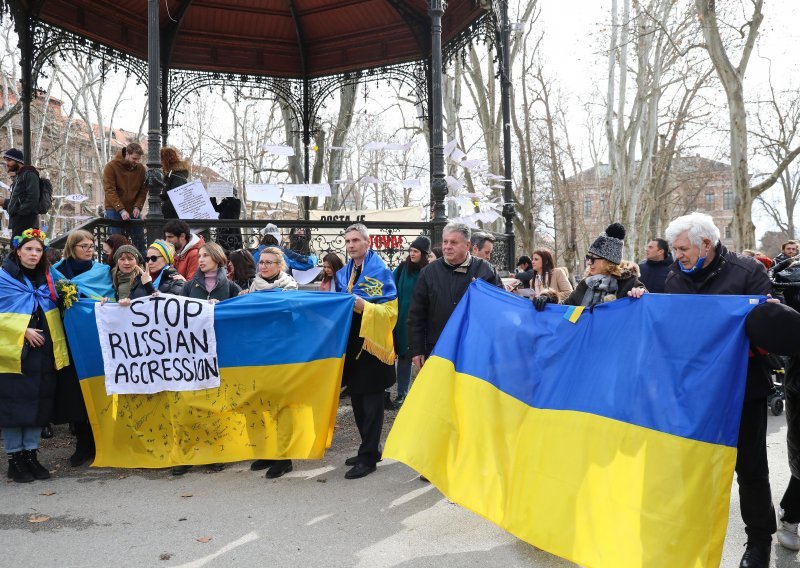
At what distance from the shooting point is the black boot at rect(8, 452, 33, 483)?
210 inches

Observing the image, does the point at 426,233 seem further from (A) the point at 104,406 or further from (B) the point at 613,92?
(B) the point at 613,92

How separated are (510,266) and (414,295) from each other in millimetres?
6619

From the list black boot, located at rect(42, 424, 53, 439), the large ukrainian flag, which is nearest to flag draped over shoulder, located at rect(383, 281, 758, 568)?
the large ukrainian flag

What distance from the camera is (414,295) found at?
545cm

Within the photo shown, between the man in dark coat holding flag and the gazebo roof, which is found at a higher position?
the gazebo roof

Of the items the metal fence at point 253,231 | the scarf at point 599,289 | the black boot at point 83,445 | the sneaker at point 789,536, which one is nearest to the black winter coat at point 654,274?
the metal fence at point 253,231

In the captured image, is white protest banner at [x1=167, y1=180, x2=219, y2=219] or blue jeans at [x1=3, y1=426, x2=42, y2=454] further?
Result: white protest banner at [x1=167, y1=180, x2=219, y2=219]

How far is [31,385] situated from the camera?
5.33m

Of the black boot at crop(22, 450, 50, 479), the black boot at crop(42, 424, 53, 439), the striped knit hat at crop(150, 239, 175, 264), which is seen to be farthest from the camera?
the black boot at crop(42, 424, 53, 439)


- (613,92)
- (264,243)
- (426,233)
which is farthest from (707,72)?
(264,243)

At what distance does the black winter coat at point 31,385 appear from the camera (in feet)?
17.2

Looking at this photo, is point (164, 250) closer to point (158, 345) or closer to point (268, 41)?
point (158, 345)

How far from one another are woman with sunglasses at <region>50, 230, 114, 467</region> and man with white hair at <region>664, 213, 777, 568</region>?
4709mm

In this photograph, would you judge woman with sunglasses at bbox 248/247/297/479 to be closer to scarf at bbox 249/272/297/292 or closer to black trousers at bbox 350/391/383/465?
scarf at bbox 249/272/297/292
